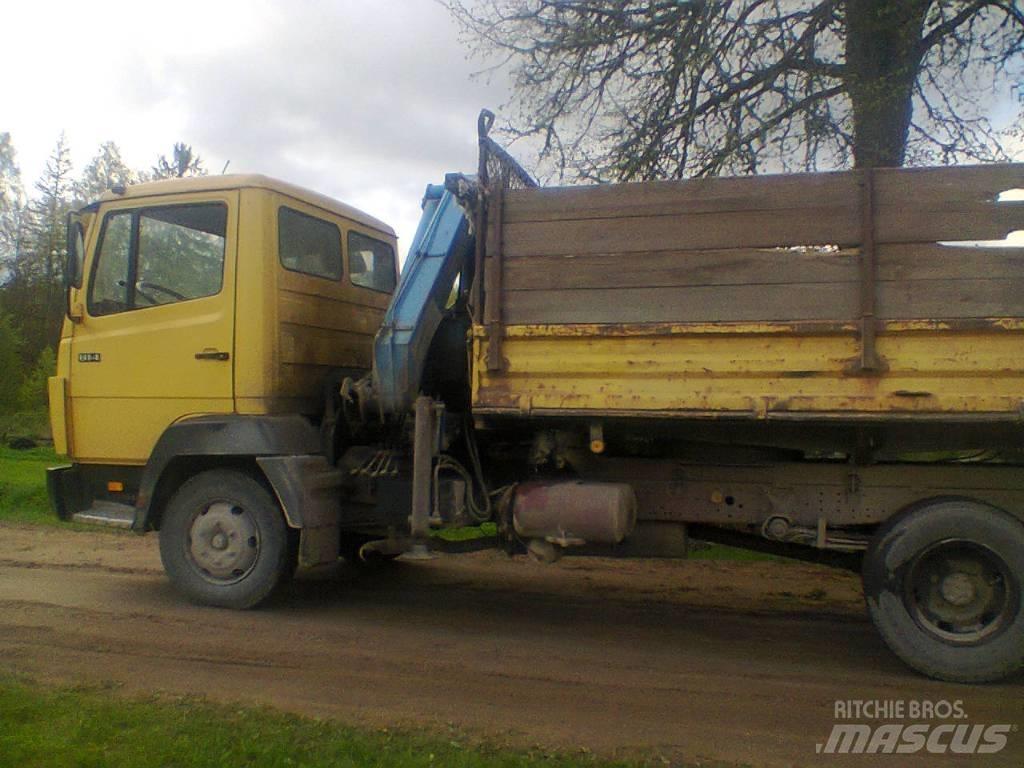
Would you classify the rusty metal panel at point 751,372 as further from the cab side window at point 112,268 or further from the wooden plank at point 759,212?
Result: the cab side window at point 112,268

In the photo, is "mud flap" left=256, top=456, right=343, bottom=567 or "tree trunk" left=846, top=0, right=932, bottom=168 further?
"tree trunk" left=846, top=0, right=932, bottom=168

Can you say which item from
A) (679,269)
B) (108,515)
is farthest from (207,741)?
(679,269)

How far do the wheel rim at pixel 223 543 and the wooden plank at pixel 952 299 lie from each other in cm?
434

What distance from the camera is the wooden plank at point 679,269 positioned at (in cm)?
492

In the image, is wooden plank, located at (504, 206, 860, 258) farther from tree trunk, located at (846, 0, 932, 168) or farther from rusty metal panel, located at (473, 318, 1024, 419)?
tree trunk, located at (846, 0, 932, 168)

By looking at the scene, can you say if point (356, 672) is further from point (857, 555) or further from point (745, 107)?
point (745, 107)

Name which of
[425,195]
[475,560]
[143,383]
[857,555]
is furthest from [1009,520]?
[143,383]

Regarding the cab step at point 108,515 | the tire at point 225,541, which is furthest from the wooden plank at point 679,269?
the cab step at point 108,515

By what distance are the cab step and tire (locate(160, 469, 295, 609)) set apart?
0.33m

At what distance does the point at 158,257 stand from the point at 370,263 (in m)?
1.76

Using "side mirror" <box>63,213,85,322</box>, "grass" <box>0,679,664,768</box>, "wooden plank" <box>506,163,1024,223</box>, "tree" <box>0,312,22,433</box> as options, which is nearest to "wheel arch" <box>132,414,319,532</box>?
"side mirror" <box>63,213,85,322</box>

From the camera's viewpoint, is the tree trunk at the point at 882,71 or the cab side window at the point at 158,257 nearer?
the cab side window at the point at 158,257

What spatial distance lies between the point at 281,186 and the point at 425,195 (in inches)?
45.8

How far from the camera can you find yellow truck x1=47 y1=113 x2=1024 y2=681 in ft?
15.8
